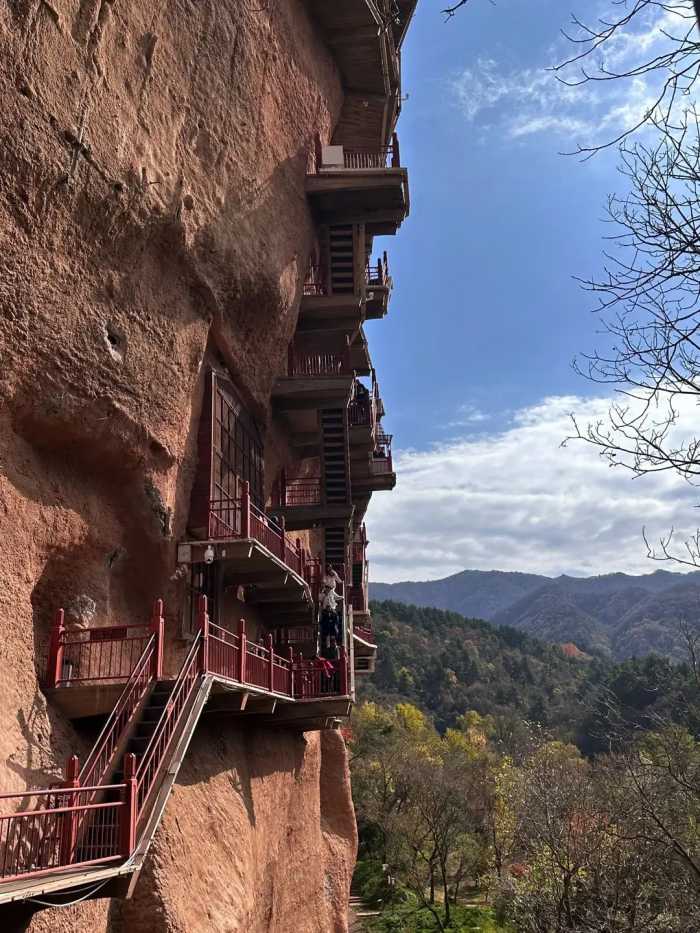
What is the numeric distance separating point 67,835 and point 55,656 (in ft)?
9.81

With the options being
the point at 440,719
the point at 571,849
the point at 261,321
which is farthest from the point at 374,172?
the point at 440,719

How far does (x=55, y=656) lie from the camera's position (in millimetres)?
10922

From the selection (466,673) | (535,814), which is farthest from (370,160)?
(466,673)

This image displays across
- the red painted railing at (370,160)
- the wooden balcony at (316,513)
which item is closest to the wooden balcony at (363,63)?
the red painted railing at (370,160)

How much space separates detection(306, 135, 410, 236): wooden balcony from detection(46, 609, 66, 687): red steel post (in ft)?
44.7

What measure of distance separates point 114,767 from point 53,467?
4.45 m

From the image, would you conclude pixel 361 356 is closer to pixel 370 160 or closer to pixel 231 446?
pixel 370 160

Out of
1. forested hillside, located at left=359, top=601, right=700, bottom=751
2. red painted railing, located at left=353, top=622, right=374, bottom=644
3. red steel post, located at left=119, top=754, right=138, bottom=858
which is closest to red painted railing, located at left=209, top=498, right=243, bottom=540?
red steel post, located at left=119, top=754, right=138, bottom=858

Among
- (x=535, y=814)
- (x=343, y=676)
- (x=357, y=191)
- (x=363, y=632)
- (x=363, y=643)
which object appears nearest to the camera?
(x=343, y=676)

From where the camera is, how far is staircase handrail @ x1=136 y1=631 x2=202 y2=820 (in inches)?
385

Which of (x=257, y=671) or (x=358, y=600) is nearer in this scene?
(x=257, y=671)

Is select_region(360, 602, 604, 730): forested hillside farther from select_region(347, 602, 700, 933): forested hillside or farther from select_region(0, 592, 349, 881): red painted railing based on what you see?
select_region(0, 592, 349, 881): red painted railing

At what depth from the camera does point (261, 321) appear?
1792cm

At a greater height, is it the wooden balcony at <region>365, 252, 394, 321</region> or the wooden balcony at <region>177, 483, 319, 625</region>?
the wooden balcony at <region>365, 252, 394, 321</region>
